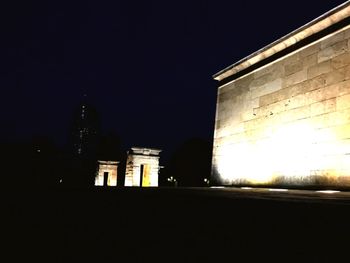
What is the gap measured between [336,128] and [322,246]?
6.67 meters

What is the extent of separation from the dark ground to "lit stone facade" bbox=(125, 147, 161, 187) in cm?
1846

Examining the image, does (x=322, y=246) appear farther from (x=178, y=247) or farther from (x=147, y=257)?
(x=147, y=257)

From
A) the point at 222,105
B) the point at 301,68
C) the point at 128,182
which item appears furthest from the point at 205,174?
the point at 301,68

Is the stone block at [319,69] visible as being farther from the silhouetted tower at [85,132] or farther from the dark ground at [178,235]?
the silhouetted tower at [85,132]

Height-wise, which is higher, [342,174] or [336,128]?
[336,128]

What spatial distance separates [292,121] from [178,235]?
772cm

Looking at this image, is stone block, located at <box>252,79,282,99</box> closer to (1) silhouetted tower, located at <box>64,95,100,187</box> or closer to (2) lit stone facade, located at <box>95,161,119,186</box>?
(2) lit stone facade, located at <box>95,161,119,186</box>

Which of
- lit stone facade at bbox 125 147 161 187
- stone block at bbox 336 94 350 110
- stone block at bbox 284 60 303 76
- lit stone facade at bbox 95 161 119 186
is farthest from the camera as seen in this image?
lit stone facade at bbox 95 161 119 186

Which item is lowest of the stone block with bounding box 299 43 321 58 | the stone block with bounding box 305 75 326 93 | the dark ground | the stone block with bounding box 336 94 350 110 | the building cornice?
the dark ground

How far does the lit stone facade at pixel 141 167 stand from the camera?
70.2 ft

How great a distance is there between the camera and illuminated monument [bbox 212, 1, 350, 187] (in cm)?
775

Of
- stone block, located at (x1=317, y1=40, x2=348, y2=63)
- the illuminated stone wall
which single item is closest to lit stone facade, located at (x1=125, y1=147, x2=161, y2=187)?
the illuminated stone wall

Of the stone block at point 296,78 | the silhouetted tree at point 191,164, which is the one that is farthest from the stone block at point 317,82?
the silhouetted tree at point 191,164

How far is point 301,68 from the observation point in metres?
9.00
